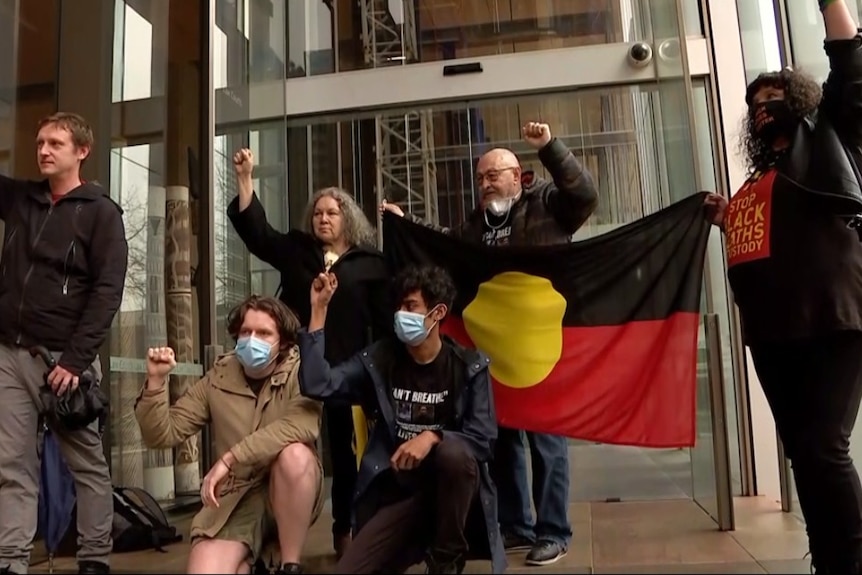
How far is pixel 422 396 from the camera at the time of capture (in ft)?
9.36

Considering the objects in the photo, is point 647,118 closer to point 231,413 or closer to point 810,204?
point 810,204

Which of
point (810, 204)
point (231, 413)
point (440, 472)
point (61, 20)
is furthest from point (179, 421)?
point (61, 20)

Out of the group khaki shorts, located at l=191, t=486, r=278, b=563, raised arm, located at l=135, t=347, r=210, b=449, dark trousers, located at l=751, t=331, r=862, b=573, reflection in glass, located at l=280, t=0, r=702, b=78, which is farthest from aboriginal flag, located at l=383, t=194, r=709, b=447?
reflection in glass, located at l=280, t=0, r=702, b=78

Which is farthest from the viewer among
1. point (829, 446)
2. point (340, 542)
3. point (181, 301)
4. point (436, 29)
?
point (436, 29)

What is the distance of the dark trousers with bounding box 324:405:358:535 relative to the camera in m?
3.28

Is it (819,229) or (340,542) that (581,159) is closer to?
(819,229)

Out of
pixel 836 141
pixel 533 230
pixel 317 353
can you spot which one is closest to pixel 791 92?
pixel 836 141

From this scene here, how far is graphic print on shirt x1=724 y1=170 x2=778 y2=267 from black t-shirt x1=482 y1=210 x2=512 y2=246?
934 millimetres

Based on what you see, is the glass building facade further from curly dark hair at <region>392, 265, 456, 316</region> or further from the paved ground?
curly dark hair at <region>392, 265, 456, 316</region>

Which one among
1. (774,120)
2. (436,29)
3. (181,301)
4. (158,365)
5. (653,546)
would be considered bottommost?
(653,546)

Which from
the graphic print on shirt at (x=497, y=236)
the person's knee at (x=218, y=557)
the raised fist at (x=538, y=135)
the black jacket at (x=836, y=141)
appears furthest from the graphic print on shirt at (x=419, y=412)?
the black jacket at (x=836, y=141)

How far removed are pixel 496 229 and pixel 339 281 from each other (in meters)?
0.71

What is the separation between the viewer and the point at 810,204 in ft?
8.65

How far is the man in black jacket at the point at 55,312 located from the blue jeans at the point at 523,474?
5.04ft
